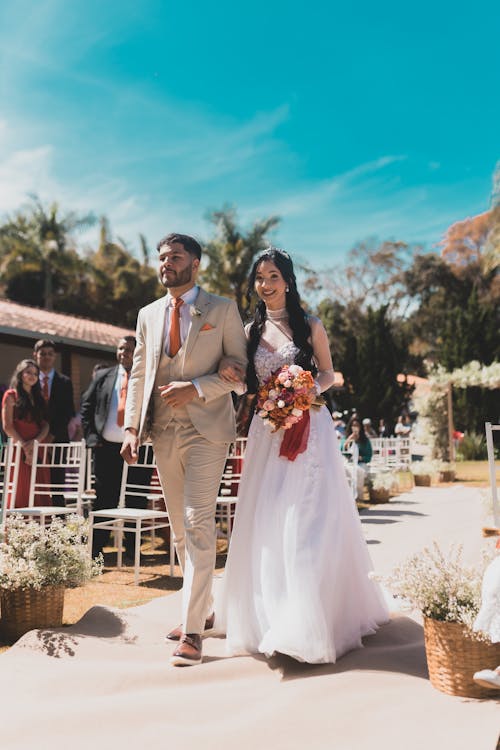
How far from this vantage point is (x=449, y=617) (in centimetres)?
296

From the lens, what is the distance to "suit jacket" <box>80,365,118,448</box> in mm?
7156

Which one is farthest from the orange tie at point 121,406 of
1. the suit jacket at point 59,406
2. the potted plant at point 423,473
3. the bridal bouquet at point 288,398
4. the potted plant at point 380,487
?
the potted plant at point 423,473

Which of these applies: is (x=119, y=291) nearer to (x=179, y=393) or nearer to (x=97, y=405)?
(x=97, y=405)

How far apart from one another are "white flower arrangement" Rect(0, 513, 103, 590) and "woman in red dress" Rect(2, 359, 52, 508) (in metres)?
2.72

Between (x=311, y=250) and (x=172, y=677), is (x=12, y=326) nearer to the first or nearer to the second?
(x=172, y=677)

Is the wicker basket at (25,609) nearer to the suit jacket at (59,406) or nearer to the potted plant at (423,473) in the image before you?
the suit jacket at (59,406)

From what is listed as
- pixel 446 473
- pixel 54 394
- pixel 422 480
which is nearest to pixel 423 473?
pixel 422 480

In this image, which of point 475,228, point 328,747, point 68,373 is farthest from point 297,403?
point 475,228

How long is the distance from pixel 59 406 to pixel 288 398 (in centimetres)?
440

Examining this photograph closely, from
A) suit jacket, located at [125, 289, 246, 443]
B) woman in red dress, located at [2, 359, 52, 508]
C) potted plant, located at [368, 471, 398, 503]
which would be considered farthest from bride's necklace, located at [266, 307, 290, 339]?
potted plant, located at [368, 471, 398, 503]

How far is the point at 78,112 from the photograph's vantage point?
13961mm

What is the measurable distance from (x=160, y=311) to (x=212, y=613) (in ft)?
6.01

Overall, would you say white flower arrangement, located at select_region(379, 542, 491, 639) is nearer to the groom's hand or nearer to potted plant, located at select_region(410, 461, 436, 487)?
the groom's hand

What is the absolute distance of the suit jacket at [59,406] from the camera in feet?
24.3
